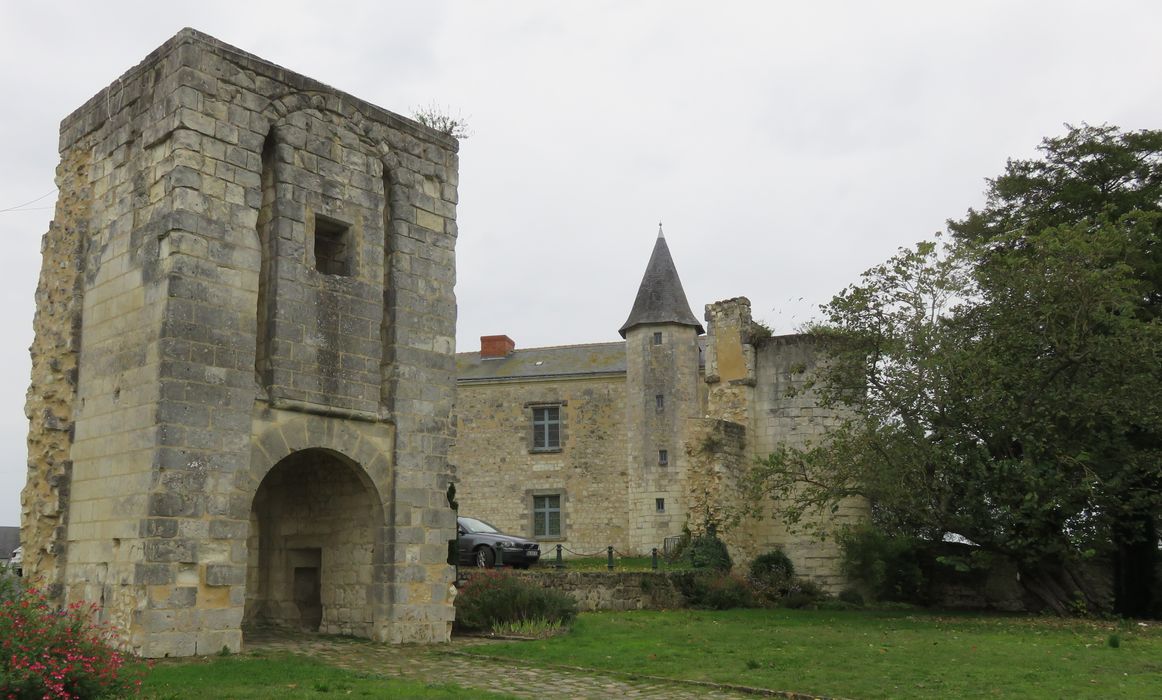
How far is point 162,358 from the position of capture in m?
9.95

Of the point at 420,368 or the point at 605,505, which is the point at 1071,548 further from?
the point at 605,505

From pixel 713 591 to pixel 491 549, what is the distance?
12.9ft

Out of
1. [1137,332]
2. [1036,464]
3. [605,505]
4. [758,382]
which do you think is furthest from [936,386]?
[605,505]

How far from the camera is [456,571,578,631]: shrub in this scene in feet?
42.9

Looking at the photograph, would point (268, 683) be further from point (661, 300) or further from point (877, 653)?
point (661, 300)

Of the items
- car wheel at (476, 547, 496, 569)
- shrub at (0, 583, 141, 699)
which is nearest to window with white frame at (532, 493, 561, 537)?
car wheel at (476, 547, 496, 569)

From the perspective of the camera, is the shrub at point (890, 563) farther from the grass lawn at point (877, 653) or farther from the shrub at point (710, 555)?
the grass lawn at point (877, 653)

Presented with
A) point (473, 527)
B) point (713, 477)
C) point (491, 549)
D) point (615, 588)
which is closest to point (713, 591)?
point (615, 588)

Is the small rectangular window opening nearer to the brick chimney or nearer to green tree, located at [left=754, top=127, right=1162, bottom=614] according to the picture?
green tree, located at [left=754, top=127, right=1162, bottom=614]

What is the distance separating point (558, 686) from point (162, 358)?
4804 millimetres

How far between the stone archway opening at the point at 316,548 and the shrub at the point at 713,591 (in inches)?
292

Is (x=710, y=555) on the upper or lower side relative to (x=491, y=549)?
lower

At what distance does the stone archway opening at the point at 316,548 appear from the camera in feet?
39.0

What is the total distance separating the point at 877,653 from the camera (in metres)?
10.9
